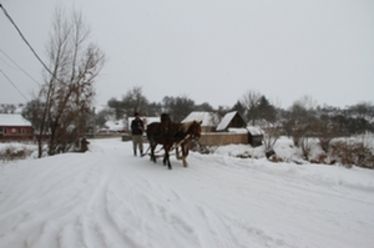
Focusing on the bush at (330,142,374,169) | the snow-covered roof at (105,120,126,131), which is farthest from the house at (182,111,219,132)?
the snow-covered roof at (105,120,126,131)

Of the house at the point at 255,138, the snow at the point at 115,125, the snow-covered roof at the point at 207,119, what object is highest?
the snow-covered roof at the point at 207,119

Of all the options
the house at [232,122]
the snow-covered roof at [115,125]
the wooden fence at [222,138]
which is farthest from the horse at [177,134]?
the snow-covered roof at [115,125]

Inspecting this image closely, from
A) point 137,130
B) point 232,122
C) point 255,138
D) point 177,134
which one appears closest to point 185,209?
point 177,134

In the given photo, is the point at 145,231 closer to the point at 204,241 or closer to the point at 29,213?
the point at 204,241

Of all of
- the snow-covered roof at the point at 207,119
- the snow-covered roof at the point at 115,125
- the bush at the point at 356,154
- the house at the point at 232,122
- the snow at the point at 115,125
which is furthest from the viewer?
the snow-covered roof at the point at 115,125

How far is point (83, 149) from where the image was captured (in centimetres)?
1716

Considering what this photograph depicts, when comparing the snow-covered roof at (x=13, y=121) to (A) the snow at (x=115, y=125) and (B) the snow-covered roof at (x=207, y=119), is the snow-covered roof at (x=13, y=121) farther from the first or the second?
(B) the snow-covered roof at (x=207, y=119)

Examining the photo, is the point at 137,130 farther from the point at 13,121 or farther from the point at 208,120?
the point at 13,121

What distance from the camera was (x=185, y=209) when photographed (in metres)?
3.64

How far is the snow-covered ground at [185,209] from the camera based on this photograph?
8.93 ft

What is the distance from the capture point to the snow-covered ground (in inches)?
107

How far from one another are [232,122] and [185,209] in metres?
39.3

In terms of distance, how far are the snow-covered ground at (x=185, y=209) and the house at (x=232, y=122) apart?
35279 millimetres

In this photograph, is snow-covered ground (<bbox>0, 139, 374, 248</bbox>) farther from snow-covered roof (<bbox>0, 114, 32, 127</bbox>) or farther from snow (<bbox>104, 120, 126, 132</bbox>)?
snow (<bbox>104, 120, 126, 132</bbox>)
